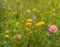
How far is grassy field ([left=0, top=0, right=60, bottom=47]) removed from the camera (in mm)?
2454

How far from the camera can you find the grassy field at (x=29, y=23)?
2454 millimetres

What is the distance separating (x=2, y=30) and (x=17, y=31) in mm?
205

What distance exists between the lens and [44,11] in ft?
9.92

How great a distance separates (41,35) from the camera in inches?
98.6

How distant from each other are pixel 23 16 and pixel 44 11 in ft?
0.98

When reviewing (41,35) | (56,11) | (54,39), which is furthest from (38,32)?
(56,11)

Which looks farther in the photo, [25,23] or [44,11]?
[44,11]

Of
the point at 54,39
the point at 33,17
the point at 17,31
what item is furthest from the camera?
the point at 33,17

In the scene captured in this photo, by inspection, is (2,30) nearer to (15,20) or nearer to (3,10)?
(15,20)

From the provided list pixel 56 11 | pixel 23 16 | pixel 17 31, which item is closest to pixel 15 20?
pixel 23 16

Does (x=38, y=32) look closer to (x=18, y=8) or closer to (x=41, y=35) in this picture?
(x=41, y=35)

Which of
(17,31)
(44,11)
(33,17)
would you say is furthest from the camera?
(44,11)

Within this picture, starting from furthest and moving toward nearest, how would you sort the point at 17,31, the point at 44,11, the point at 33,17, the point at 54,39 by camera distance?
the point at 44,11
the point at 33,17
the point at 17,31
the point at 54,39

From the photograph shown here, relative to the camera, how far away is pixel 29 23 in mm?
2605
